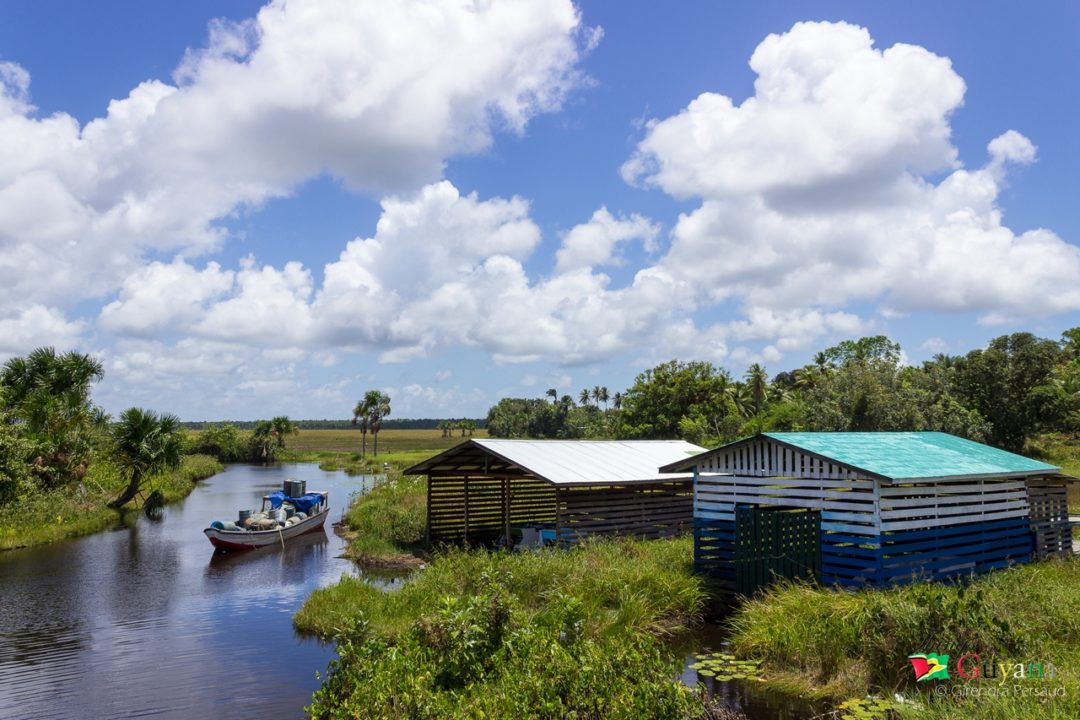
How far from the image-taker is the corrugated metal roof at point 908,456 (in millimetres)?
14312

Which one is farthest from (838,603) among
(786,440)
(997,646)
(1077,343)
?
(1077,343)

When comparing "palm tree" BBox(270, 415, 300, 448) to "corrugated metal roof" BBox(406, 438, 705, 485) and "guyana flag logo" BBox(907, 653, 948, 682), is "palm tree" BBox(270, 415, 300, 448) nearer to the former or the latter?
"corrugated metal roof" BBox(406, 438, 705, 485)

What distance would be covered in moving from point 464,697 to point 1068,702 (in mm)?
6379

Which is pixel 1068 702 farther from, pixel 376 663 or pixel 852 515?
pixel 376 663

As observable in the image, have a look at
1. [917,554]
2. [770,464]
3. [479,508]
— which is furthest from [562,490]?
[917,554]

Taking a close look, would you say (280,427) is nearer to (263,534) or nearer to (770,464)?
(263,534)

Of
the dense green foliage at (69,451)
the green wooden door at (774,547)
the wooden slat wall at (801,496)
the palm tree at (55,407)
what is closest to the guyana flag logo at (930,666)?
the wooden slat wall at (801,496)

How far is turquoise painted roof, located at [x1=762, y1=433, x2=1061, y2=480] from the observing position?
14398 millimetres

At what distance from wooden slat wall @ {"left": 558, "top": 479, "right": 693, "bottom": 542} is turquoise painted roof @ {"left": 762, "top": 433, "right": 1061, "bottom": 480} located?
6.96 m

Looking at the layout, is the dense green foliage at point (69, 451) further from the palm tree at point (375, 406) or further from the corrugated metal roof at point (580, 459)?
the palm tree at point (375, 406)

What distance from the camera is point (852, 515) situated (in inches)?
564

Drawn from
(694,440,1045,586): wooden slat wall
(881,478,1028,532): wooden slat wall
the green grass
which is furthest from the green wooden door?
(881,478,1028,532): wooden slat wall

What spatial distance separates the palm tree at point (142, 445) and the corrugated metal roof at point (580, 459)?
817 inches

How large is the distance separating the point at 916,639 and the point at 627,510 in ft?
41.4
